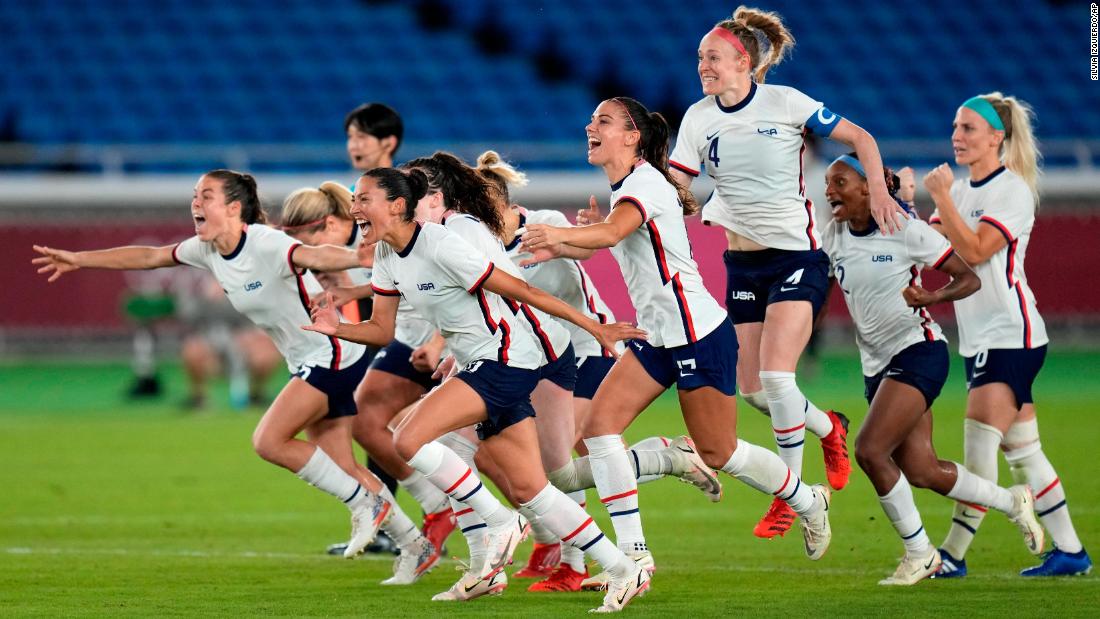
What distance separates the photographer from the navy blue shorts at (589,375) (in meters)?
7.96

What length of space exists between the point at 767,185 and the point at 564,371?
1.39m

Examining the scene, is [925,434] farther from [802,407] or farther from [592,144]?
[592,144]

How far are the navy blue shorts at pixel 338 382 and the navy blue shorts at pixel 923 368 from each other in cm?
279

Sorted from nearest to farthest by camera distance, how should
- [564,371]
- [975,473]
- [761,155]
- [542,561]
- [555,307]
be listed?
1. [555,307]
2. [761,155]
3. [564,371]
4. [975,473]
5. [542,561]

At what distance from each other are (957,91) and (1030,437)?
1967cm

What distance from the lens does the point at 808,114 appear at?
23.6ft

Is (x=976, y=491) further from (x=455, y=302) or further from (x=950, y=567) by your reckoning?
(x=455, y=302)

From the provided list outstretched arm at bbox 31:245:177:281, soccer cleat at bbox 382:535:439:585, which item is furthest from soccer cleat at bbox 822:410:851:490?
outstretched arm at bbox 31:245:177:281

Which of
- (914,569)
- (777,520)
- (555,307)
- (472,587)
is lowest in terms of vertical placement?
(914,569)

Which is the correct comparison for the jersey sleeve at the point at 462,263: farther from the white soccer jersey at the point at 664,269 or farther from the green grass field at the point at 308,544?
the green grass field at the point at 308,544

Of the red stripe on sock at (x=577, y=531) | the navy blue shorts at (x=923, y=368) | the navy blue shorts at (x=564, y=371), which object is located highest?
the navy blue shorts at (x=564, y=371)

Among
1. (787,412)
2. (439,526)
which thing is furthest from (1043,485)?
(439,526)

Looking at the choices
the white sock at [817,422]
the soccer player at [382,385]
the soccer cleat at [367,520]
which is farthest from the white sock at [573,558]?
the white sock at [817,422]

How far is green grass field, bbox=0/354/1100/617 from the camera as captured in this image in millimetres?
6555
